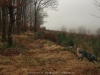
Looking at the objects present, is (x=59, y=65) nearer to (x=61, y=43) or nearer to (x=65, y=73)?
(x=65, y=73)

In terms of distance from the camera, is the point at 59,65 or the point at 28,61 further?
the point at 28,61

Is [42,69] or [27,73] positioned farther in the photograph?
[42,69]

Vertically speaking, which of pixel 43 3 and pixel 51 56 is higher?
pixel 43 3

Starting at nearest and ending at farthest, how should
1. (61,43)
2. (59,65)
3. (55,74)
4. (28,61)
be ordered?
1. (55,74)
2. (59,65)
3. (28,61)
4. (61,43)

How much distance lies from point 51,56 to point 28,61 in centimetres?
195

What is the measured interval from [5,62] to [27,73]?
2.47 metres

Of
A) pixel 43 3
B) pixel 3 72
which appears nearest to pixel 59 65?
pixel 3 72

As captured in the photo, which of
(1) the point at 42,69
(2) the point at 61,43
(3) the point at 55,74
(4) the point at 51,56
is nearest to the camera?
(3) the point at 55,74

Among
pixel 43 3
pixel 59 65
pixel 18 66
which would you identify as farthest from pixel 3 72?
pixel 43 3

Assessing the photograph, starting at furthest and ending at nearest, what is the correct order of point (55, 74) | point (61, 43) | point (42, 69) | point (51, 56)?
point (61, 43) < point (51, 56) < point (42, 69) < point (55, 74)

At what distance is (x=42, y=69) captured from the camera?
8.98 metres

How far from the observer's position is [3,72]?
8461 millimetres

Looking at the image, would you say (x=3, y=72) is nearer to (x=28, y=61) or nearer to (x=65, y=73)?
(x=28, y=61)

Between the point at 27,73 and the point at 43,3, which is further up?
the point at 43,3
